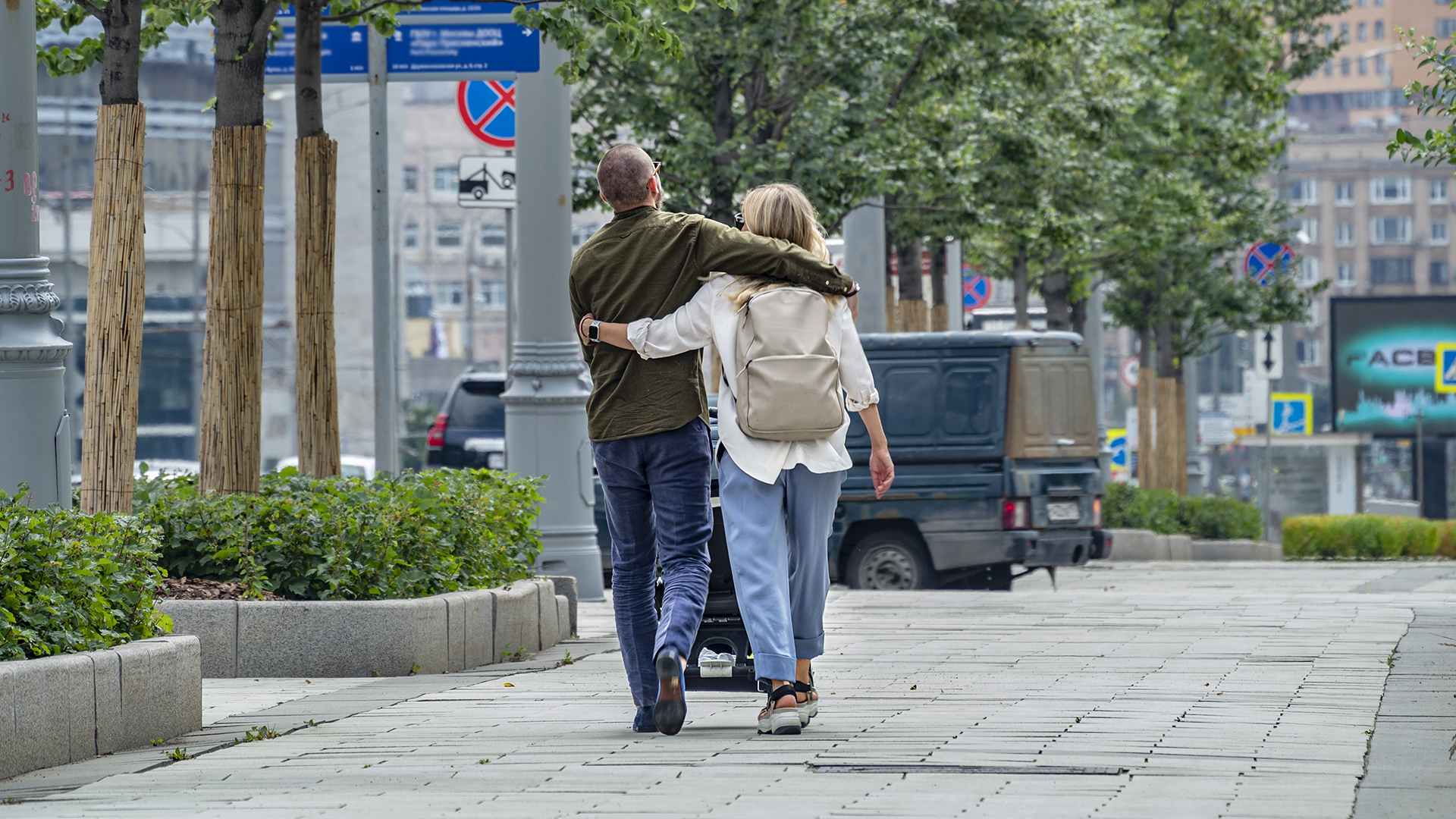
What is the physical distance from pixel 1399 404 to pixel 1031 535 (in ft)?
110

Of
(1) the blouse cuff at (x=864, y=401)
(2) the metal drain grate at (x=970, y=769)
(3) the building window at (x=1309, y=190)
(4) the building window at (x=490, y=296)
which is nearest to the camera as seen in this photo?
(2) the metal drain grate at (x=970, y=769)

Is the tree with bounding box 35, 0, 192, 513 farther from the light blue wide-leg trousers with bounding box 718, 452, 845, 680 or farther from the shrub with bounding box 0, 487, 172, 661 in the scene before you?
the light blue wide-leg trousers with bounding box 718, 452, 845, 680

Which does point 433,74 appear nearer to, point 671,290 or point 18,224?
point 18,224

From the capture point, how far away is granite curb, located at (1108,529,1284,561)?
A: 986 inches

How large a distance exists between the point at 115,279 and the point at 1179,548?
19.8m

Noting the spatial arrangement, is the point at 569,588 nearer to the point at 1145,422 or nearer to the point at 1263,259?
the point at 1263,259

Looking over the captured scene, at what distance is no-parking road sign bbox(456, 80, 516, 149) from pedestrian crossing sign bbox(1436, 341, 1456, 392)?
19393 mm

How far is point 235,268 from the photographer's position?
9.18 m

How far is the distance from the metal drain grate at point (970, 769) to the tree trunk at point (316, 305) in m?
5.22

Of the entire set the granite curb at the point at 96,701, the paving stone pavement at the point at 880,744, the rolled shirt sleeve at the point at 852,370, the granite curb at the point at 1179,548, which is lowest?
the granite curb at the point at 1179,548

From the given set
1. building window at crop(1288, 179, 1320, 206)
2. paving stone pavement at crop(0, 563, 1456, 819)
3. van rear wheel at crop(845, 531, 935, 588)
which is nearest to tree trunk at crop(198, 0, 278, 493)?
paving stone pavement at crop(0, 563, 1456, 819)

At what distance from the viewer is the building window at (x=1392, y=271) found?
372 feet

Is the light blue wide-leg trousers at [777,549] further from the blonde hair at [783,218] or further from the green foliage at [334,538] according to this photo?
the green foliage at [334,538]

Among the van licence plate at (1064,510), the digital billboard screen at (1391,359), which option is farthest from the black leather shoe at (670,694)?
the digital billboard screen at (1391,359)
